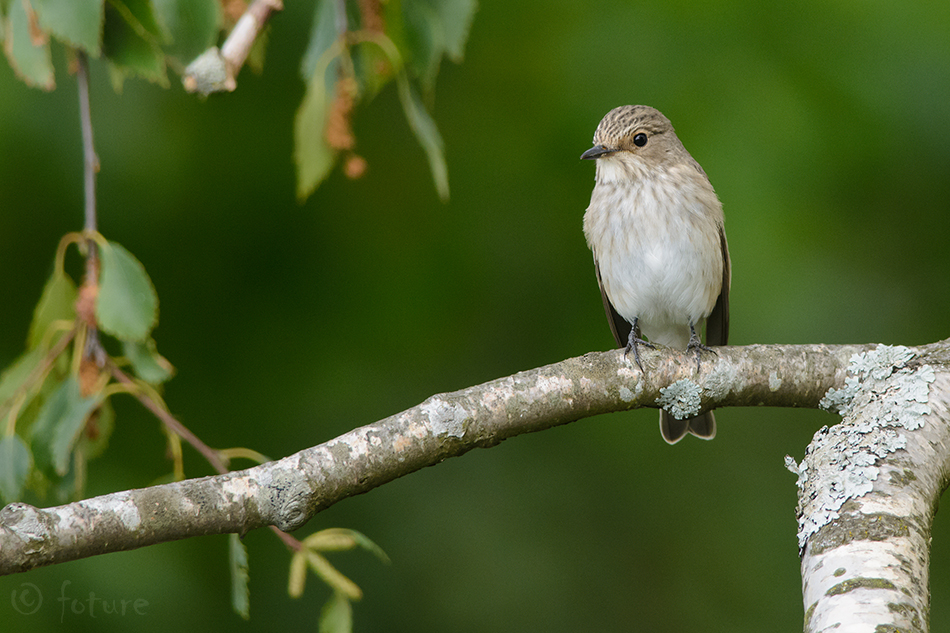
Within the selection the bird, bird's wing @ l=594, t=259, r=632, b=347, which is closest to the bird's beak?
the bird

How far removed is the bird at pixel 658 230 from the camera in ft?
12.7

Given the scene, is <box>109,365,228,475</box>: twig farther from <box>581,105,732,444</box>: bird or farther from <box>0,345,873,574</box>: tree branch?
<box>581,105,732,444</box>: bird

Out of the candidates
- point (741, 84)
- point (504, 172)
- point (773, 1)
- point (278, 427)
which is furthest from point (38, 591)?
point (773, 1)

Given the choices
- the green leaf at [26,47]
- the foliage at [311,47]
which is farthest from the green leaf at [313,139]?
the green leaf at [26,47]

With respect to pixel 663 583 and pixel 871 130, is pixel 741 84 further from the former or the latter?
pixel 663 583

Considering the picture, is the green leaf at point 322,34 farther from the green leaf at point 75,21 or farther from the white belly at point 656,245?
the white belly at point 656,245

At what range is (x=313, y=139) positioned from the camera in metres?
2.14

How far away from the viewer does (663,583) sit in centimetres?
470

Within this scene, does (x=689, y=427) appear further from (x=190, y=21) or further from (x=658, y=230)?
(x=190, y=21)

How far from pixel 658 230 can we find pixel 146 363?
2.36 metres

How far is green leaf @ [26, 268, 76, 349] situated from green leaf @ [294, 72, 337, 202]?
0.61 meters

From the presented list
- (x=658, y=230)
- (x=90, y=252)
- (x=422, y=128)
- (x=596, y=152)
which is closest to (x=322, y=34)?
(x=422, y=128)

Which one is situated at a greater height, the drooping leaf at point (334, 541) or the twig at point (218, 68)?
the twig at point (218, 68)

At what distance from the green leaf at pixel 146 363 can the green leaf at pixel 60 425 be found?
0.13 m
